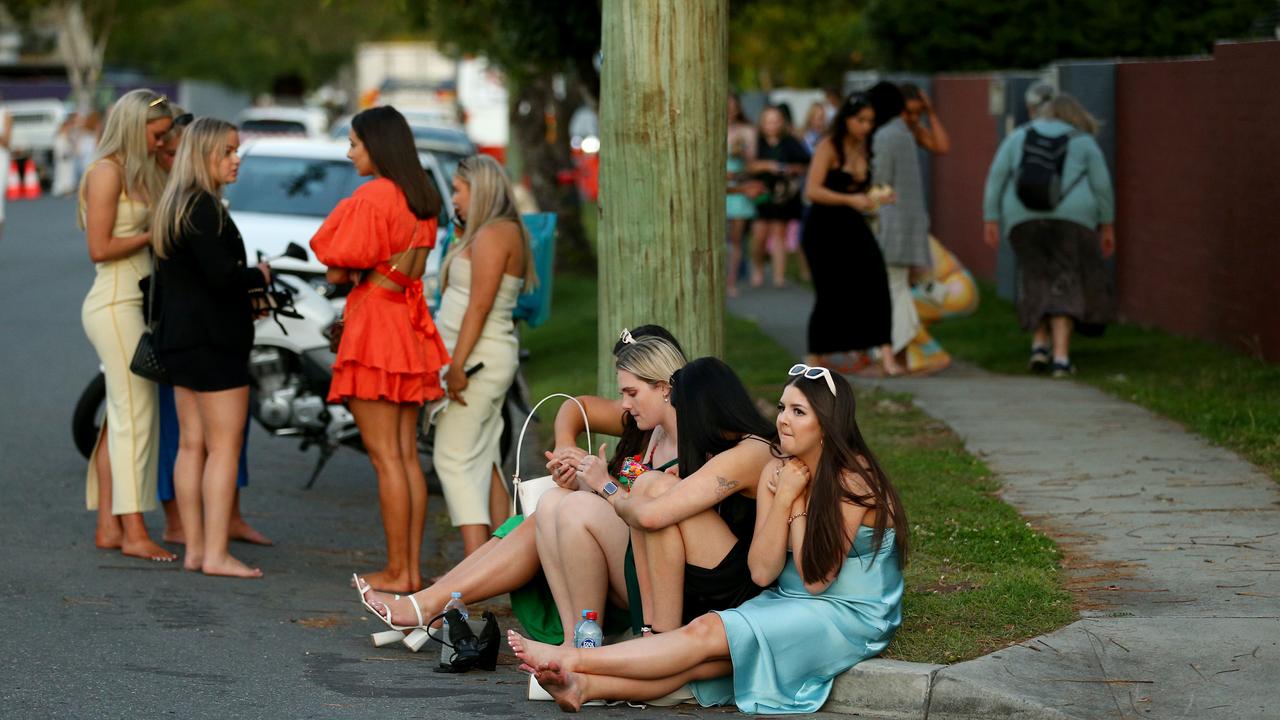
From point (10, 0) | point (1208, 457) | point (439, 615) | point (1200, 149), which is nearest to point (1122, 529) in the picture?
point (1208, 457)

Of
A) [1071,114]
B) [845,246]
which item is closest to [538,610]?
[845,246]

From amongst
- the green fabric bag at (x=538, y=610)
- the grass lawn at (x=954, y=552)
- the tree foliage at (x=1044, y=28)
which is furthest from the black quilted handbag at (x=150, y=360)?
the tree foliage at (x=1044, y=28)

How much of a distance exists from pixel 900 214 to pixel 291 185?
4.98 metres

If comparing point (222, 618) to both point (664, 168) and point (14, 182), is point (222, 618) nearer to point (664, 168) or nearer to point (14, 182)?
point (664, 168)

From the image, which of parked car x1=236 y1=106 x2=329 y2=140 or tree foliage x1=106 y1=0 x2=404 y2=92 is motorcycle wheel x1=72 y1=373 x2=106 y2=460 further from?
tree foliage x1=106 y1=0 x2=404 y2=92

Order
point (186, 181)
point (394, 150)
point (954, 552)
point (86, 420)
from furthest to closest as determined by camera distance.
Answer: point (86, 420) < point (186, 181) < point (394, 150) < point (954, 552)

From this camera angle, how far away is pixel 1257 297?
11.4 meters

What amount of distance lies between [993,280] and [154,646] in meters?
13.5

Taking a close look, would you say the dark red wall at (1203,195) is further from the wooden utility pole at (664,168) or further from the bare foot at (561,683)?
the bare foot at (561,683)

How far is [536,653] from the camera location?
5.38 m

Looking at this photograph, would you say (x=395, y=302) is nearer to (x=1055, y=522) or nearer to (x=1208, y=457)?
(x=1055, y=522)

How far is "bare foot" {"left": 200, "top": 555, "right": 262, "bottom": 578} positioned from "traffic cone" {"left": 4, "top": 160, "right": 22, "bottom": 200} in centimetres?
3043

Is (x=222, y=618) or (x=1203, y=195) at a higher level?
(x=1203, y=195)

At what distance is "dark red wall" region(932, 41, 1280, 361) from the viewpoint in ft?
37.2
